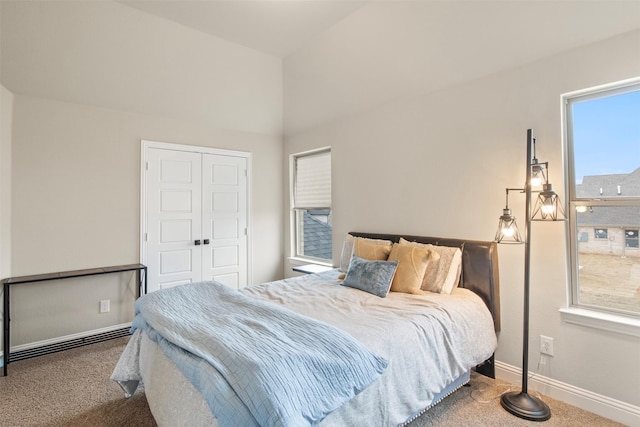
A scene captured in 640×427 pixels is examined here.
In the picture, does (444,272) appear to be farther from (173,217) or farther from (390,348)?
(173,217)

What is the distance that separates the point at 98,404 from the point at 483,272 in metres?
3.02

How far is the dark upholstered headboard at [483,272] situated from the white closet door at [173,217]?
10.4ft

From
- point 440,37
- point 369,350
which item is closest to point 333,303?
point 369,350

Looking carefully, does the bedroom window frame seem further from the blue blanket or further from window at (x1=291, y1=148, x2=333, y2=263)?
window at (x1=291, y1=148, x2=333, y2=263)

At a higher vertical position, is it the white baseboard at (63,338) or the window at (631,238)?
the window at (631,238)

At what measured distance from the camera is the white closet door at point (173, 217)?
374 centimetres

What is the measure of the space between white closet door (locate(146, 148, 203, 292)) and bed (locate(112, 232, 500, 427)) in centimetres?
165

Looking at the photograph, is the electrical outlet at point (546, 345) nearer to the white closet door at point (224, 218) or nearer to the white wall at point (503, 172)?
the white wall at point (503, 172)

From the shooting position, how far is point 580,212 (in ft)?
7.39

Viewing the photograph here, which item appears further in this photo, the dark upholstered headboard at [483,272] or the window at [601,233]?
the dark upholstered headboard at [483,272]

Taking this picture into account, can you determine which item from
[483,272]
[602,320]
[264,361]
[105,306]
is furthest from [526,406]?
[105,306]

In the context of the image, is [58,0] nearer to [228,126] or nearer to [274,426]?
[228,126]

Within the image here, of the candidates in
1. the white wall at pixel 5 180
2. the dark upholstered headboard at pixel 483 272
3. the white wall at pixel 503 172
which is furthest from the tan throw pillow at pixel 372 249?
the white wall at pixel 5 180

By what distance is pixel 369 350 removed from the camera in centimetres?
153
